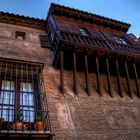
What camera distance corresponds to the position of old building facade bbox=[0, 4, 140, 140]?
22.4ft

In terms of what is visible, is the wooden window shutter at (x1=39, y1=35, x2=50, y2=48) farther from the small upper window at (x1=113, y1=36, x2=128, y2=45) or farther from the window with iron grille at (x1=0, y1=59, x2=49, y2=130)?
the small upper window at (x1=113, y1=36, x2=128, y2=45)

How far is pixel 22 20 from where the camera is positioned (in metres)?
11.4

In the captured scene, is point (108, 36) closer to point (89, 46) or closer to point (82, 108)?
point (89, 46)

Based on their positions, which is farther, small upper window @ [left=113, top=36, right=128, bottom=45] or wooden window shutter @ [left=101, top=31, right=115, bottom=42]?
small upper window @ [left=113, top=36, right=128, bottom=45]

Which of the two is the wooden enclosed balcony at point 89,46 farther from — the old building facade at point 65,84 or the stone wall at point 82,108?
the stone wall at point 82,108

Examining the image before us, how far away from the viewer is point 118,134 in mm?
7094

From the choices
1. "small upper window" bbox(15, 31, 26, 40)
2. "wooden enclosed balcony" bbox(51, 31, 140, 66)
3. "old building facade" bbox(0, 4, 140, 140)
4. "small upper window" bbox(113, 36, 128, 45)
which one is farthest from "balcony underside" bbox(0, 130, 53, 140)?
"small upper window" bbox(113, 36, 128, 45)

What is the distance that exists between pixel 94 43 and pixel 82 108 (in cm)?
304

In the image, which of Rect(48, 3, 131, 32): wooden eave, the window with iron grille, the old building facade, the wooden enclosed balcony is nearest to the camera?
the old building facade

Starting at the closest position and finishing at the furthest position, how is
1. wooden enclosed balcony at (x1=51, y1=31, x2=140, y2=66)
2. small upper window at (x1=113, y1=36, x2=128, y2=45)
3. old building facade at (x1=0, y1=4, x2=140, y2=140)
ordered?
old building facade at (x1=0, y1=4, x2=140, y2=140) → wooden enclosed balcony at (x1=51, y1=31, x2=140, y2=66) → small upper window at (x1=113, y1=36, x2=128, y2=45)

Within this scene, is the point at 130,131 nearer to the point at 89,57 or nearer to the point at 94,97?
the point at 94,97

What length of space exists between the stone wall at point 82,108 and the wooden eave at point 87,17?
2467mm

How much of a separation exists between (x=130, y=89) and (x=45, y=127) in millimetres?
3918

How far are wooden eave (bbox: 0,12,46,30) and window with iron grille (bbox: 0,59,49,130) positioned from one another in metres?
3.85
